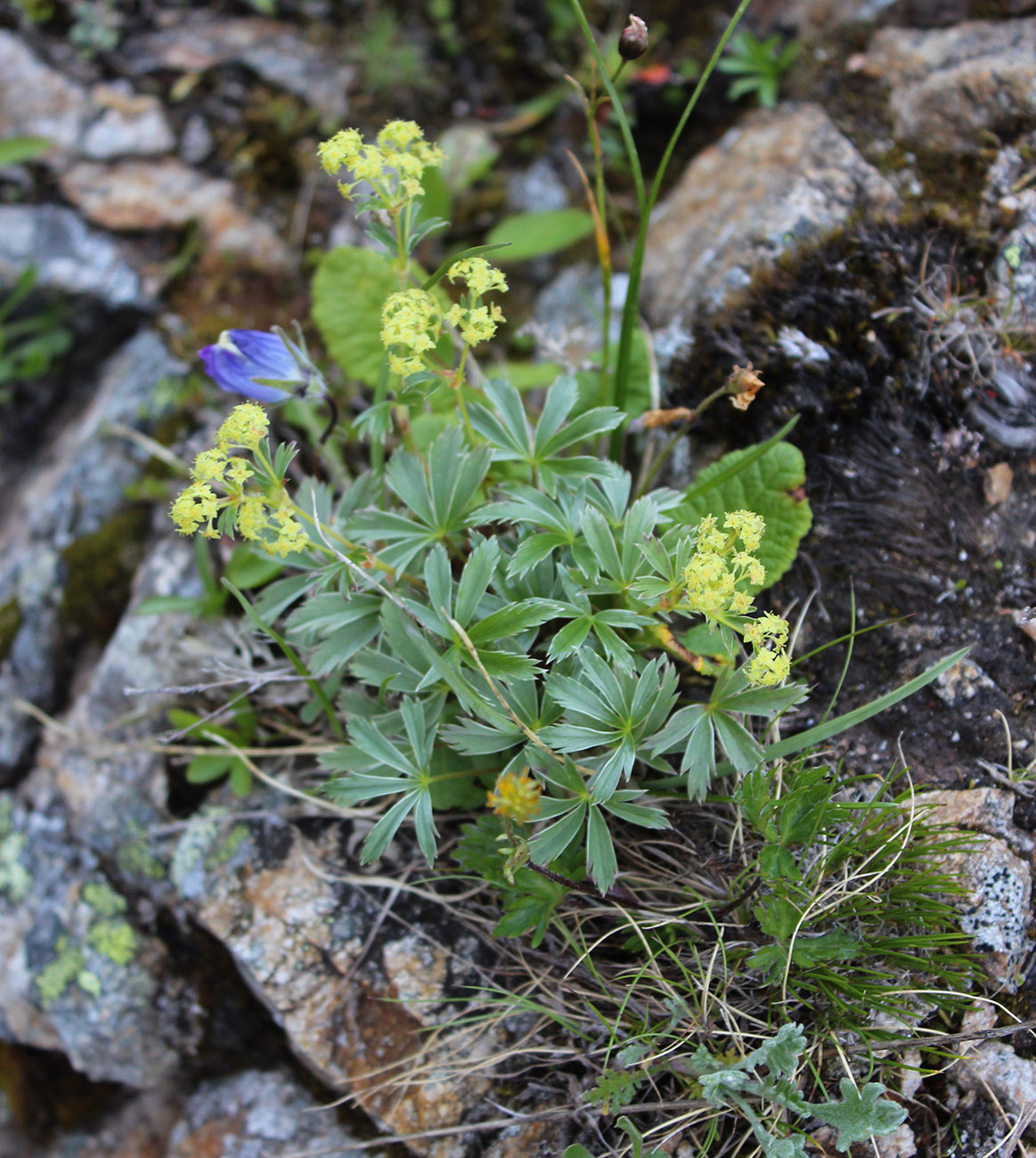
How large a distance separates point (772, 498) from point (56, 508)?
7.98ft

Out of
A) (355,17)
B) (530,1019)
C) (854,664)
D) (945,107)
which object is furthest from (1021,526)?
(355,17)

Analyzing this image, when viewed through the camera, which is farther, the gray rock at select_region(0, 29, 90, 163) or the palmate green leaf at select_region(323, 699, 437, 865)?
the gray rock at select_region(0, 29, 90, 163)

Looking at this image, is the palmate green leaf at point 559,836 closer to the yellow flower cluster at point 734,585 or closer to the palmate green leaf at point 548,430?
the yellow flower cluster at point 734,585

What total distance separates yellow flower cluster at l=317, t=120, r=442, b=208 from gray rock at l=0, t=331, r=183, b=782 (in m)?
1.62

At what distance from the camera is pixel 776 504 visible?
2020 millimetres

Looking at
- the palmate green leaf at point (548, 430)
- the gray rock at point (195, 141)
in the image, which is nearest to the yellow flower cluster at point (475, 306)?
the palmate green leaf at point (548, 430)

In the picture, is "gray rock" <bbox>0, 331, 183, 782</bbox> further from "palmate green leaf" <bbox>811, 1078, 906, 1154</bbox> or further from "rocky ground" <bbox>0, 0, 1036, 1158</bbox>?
"palmate green leaf" <bbox>811, 1078, 906, 1154</bbox>

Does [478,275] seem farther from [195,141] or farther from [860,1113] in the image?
[195,141]

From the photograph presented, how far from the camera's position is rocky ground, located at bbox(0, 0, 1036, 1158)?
2.05 metres

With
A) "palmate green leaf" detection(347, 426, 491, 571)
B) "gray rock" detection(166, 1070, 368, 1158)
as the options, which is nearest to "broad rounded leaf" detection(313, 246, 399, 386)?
"palmate green leaf" detection(347, 426, 491, 571)

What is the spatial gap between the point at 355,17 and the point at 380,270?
155 cm

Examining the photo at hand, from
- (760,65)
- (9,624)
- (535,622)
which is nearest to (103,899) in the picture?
(9,624)

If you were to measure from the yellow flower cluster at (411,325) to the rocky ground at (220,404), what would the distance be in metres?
1.01

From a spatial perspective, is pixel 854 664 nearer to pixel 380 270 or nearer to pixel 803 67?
pixel 380 270
